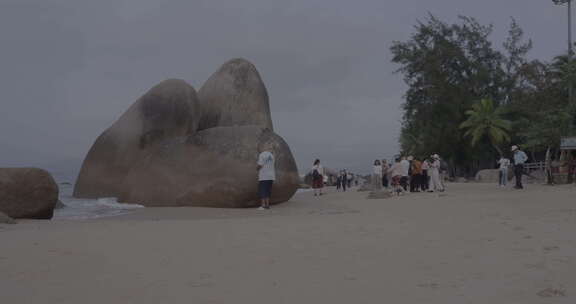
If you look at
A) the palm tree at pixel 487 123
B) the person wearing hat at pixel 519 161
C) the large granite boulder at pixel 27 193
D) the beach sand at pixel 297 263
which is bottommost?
the beach sand at pixel 297 263

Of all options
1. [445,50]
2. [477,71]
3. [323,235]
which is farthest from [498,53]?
[323,235]

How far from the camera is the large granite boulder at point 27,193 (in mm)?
9016

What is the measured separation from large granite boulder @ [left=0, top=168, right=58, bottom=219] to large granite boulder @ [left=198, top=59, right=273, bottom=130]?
5.75 meters

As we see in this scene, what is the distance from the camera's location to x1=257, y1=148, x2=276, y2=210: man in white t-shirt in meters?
10.5

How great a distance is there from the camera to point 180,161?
1172cm

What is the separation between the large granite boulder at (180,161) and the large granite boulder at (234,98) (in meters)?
0.73

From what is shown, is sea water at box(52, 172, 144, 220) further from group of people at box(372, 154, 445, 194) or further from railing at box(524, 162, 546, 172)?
railing at box(524, 162, 546, 172)

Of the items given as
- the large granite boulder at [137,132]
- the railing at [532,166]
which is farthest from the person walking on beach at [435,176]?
the railing at [532,166]

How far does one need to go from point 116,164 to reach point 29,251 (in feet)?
30.3

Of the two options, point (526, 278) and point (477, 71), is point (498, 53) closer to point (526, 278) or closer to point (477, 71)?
point (477, 71)

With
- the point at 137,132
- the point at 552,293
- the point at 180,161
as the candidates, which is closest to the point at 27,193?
the point at 180,161

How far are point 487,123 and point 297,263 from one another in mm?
34205

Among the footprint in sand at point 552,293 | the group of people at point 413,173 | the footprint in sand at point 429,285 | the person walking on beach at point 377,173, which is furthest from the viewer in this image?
the person walking on beach at point 377,173

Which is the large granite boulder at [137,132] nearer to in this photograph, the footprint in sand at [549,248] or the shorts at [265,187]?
the shorts at [265,187]
